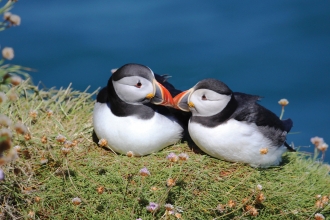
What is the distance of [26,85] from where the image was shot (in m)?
3.59

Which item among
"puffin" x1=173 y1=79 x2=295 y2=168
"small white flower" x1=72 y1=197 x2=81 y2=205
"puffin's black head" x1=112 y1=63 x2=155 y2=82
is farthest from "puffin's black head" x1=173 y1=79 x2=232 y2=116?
"small white flower" x1=72 y1=197 x2=81 y2=205

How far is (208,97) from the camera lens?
271 cm

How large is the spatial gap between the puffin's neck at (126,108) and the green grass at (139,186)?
0.26 meters

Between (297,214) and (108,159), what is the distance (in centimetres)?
102

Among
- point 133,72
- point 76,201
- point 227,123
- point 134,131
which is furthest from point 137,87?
point 76,201

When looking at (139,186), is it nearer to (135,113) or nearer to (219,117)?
(135,113)

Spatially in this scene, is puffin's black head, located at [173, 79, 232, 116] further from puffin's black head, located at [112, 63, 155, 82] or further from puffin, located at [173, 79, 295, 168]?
puffin's black head, located at [112, 63, 155, 82]

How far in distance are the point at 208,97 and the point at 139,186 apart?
1.82ft

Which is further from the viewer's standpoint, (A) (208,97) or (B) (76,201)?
(A) (208,97)

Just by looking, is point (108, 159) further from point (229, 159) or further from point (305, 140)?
point (305, 140)

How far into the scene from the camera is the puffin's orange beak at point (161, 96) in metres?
2.76

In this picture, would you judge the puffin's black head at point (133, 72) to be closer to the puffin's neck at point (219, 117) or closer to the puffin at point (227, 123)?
the puffin at point (227, 123)

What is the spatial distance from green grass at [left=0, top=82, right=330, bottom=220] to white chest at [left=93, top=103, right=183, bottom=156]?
78mm

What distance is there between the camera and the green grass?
103 inches
